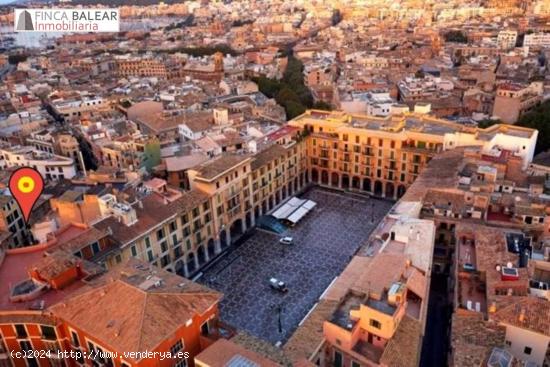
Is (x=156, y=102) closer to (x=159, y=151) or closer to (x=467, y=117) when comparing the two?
(x=159, y=151)

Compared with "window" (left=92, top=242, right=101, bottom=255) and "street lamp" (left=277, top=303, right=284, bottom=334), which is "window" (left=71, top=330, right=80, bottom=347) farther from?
"street lamp" (left=277, top=303, right=284, bottom=334)

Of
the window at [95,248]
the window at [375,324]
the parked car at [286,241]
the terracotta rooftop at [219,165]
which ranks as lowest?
the parked car at [286,241]

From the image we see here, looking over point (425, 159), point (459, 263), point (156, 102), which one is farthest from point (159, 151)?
point (459, 263)

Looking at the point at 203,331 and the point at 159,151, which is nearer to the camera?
the point at 203,331

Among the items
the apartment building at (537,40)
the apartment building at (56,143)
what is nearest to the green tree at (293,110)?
the apartment building at (56,143)

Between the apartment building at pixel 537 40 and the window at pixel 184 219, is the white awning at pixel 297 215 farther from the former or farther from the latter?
the apartment building at pixel 537 40

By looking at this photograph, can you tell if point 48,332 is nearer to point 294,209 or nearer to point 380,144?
point 294,209

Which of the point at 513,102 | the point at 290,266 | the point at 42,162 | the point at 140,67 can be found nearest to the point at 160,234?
the point at 290,266
